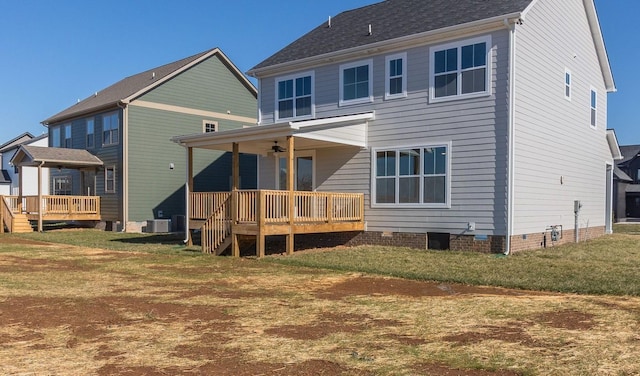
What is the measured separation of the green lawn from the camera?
9289mm

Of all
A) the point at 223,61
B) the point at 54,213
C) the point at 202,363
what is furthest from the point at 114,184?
the point at 202,363

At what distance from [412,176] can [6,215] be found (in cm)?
1887

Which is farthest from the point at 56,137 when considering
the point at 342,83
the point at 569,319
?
the point at 569,319

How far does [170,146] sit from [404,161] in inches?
551

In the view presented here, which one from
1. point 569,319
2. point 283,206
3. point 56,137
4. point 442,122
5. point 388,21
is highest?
point 388,21

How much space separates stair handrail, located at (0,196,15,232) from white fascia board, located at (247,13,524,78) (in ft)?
43.6

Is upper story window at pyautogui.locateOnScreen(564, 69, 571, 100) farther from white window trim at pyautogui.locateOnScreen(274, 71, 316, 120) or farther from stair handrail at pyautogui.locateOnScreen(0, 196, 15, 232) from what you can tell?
stair handrail at pyautogui.locateOnScreen(0, 196, 15, 232)

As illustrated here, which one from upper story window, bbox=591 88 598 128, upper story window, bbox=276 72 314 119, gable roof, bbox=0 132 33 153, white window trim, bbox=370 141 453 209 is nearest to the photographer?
white window trim, bbox=370 141 453 209

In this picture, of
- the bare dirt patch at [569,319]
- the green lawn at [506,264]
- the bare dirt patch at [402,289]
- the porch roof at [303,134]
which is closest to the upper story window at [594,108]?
the green lawn at [506,264]

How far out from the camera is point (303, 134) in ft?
45.3

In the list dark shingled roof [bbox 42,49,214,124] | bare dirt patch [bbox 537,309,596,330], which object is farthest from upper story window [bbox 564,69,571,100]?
dark shingled roof [bbox 42,49,214,124]

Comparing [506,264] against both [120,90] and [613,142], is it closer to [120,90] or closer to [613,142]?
[613,142]

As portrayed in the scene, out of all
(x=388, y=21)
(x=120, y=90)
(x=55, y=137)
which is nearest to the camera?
(x=388, y=21)

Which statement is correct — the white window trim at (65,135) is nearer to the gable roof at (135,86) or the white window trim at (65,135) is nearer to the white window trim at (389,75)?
the gable roof at (135,86)
